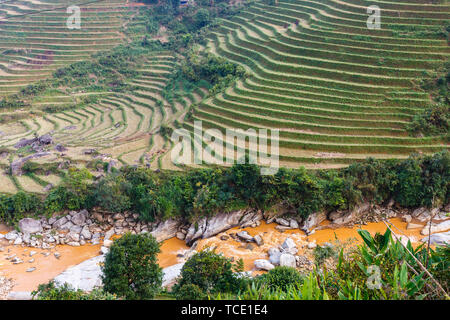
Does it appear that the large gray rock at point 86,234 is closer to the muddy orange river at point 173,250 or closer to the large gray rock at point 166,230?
the muddy orange river at point 173,250

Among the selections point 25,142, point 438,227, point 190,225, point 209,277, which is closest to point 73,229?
point 190,225

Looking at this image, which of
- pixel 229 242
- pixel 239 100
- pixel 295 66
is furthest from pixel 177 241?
pixel 295 66

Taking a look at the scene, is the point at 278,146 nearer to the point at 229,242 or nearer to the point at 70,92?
the point at 229,242

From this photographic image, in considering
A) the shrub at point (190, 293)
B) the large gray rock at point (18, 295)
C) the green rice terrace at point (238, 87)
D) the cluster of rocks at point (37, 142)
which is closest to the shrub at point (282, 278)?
the shrub at point (190, 293)

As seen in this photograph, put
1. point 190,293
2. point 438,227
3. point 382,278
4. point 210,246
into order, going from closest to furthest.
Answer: point 382,278
point 190,293
point 210,246
point 438,227

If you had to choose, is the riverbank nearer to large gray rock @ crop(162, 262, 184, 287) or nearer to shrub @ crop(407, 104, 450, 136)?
large gray rock @ crop(162, 262, 184, 287)

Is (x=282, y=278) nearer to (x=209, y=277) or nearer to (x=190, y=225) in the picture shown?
(x=209, y=277)

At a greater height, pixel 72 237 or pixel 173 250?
pixel 72 237
